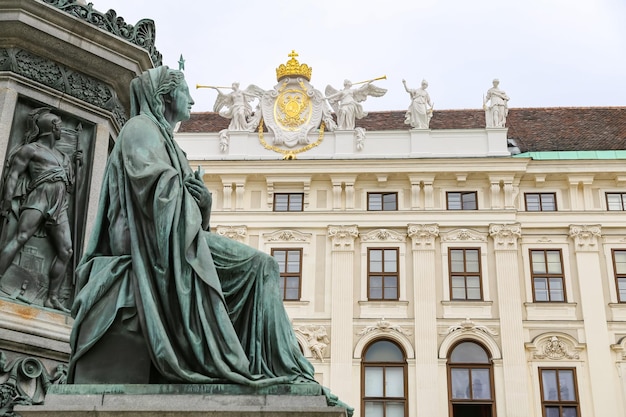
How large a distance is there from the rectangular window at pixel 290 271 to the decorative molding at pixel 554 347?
6.60 metres

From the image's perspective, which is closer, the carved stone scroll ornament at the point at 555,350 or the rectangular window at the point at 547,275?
the carved stone scroll ornament at the point at 555,350

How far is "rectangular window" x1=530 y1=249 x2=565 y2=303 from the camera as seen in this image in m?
24.2

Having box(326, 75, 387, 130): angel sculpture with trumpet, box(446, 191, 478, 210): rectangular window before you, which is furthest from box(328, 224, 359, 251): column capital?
box(326, 75, 387, 130): angel sculpture with trumpet

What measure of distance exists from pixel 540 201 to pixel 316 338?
7743 millimetres

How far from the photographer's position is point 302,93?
89.5 feet

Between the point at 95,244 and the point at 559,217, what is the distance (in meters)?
22.3

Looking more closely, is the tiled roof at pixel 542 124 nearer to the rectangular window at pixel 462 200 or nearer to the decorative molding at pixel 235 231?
the rectangular window at pixel 462 200

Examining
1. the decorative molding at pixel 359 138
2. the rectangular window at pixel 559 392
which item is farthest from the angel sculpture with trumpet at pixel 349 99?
the rectangular window at pixel 559 392

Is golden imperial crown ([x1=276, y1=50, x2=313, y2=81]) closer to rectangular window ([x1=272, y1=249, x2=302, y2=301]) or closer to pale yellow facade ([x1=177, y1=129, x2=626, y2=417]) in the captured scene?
pale yellow facade ([x1=177, y1=129, x2=626, y2=417])

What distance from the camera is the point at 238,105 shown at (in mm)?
27141

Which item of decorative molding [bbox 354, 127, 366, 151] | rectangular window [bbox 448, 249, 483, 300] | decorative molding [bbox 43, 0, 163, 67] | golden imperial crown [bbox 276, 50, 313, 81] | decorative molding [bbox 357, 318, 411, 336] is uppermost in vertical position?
golden imperial crown [bbox 276, 50, 313, 81]

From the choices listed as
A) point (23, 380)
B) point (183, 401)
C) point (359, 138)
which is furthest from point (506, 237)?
point (183, 401)

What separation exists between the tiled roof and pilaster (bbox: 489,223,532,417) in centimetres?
378

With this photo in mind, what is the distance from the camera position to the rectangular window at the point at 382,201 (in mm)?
25531
